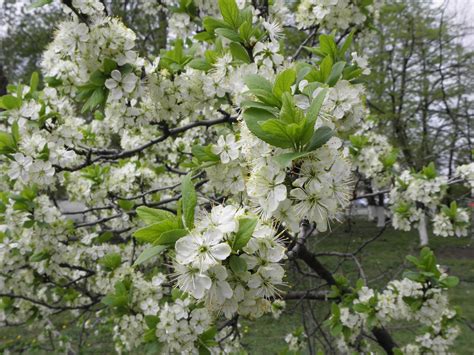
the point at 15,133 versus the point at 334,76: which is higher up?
the point at 334,76

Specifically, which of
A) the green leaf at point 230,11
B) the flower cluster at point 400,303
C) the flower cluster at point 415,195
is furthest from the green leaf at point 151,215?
the flower cluster at point 415,195

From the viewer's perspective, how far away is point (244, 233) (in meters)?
1.01

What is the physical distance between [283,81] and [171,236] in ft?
1.81

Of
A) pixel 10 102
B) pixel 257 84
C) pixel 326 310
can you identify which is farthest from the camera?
pixel 326 310

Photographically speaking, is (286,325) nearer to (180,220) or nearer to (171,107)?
(171,107)

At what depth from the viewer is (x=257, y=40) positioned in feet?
6.45

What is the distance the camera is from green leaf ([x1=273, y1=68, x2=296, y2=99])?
1.19 m

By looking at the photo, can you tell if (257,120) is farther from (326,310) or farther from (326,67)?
(326,310)

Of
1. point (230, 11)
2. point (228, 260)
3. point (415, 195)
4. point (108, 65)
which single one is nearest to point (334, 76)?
point (230, 11)

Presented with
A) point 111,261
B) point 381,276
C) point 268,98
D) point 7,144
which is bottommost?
point 381,276

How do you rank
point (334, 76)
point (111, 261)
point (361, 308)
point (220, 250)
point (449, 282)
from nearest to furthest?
1. point (220, 250)
2. point (334, 76)
3. point (449, 282)
4. point (361, 308)
5. point (111, 261)

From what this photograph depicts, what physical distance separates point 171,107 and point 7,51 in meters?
11.8

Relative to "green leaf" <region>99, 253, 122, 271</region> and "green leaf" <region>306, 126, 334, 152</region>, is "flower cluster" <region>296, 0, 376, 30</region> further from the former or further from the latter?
"green leaf" <region>99, 253, 122, 271</region>

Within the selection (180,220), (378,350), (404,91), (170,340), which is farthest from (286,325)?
(404,91)
